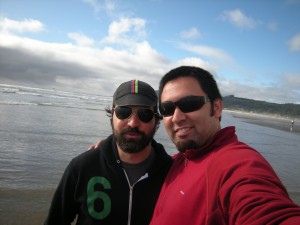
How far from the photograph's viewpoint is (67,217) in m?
2.65

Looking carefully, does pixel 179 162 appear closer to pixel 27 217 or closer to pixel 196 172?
pixel 196 172

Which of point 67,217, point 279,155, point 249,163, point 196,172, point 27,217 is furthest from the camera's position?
point 279,155

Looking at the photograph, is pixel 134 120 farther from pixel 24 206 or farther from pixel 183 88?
pixel 24 206

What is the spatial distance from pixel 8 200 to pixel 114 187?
480cm

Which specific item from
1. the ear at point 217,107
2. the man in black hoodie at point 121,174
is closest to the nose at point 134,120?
the man in black hoodie at point 121,174

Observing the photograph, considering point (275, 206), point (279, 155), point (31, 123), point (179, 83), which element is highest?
point (179, 83)

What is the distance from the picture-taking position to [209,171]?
1664 millimetres

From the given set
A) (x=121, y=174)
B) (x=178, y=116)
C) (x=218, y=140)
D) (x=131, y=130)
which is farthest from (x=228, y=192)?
(x=131, y=130)

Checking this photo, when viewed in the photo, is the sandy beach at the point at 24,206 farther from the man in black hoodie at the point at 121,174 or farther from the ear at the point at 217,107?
the ear at the point at 217,107

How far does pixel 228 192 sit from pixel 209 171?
0.23 meters

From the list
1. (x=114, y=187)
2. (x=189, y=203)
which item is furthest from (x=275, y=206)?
(x=114, y=187)

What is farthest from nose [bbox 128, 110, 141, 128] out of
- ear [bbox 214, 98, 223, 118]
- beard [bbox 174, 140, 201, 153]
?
ear [bbox 214, 98, 223, 118]

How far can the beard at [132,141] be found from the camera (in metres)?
2.66

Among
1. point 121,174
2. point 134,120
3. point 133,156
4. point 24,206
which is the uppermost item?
point 134,120
